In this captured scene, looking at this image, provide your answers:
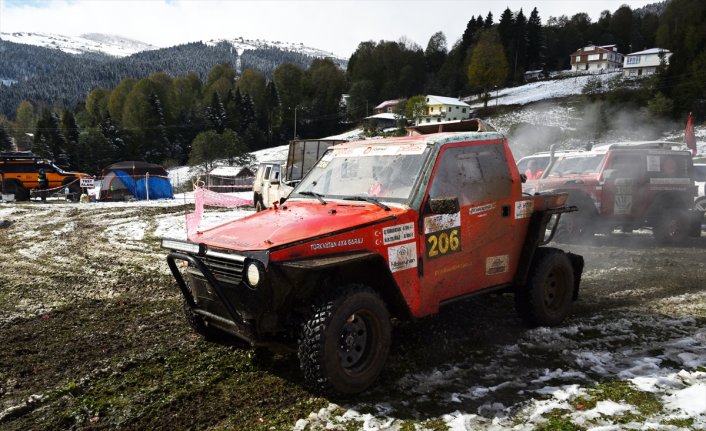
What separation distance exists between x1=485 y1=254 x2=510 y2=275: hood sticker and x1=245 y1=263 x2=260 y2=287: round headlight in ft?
8.10

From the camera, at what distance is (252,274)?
3.57 meters

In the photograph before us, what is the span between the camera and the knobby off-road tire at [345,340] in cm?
361

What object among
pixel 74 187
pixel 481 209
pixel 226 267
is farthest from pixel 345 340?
pixel 74 187

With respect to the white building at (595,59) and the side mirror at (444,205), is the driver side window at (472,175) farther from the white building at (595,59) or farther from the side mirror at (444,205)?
the white building at (595,59)

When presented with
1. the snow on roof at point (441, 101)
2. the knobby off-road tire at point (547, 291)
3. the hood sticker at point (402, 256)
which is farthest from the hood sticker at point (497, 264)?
the snow on roof at point (441, 101)

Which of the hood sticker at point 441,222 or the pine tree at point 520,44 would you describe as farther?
the pine tree at point 520,44

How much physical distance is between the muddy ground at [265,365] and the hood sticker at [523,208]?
1.27 m

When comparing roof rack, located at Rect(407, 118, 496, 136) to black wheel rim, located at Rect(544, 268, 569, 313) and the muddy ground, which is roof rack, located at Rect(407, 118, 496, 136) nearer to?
black wheel rim, located at Rect(544, 268, 569, 313)

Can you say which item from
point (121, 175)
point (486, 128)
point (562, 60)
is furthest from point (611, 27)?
point (486, 128)

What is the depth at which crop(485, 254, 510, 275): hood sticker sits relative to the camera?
16.3ft

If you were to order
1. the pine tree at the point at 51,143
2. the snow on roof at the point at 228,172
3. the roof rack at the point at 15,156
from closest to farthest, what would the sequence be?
the roof rack at the point at 15,156 → the snow on roof at the point at 228,172 → the pine tree at the point at 51,143

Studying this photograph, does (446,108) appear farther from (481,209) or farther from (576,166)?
(481,209)

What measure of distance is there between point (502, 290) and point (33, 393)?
14.6 feet

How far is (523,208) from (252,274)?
123 inches
